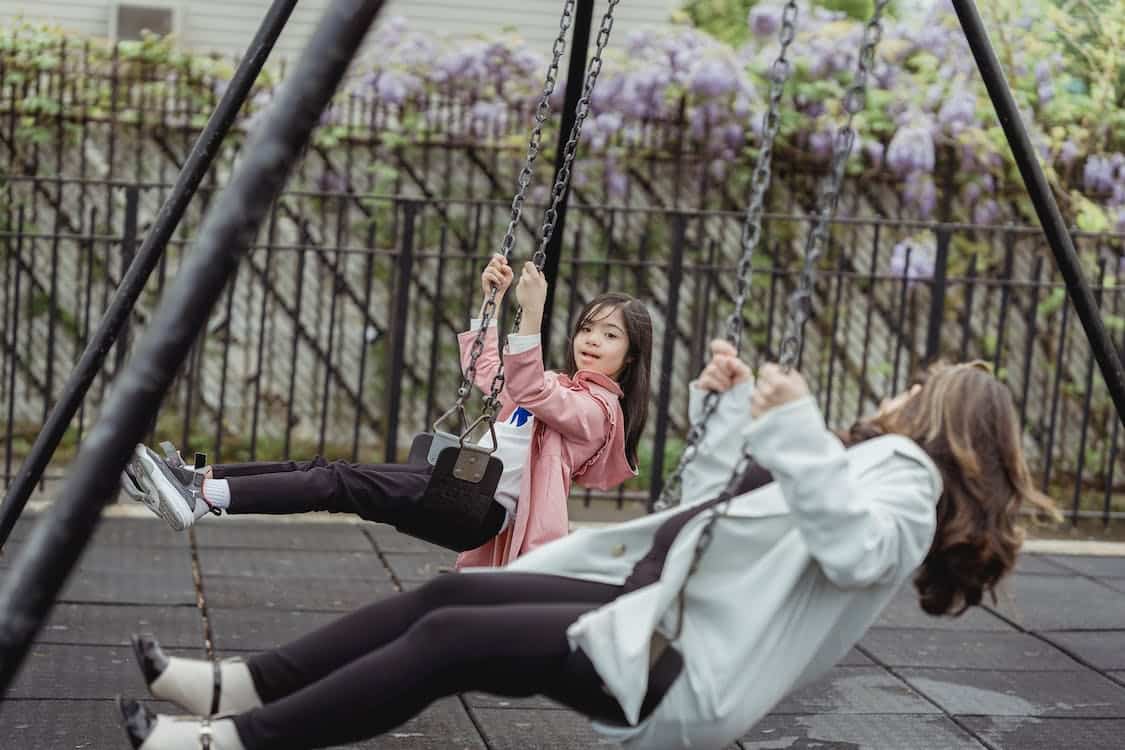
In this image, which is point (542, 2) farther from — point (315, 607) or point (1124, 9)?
point (315, 607)

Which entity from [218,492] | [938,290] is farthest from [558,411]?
[938,290]

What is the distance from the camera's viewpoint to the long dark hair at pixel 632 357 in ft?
12.2

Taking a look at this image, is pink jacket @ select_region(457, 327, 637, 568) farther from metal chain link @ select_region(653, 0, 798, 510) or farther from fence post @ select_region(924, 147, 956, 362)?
fence post @ select_region(924, 147, 956, 362)

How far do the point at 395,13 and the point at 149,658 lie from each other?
7506 millimetres

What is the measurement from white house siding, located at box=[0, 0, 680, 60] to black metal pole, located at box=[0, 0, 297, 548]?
19.4 feet

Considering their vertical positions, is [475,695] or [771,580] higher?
[771,580]

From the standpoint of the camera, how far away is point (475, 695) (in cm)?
414

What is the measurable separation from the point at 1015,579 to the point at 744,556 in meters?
3.74

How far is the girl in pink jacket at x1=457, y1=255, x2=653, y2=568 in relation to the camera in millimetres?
3467

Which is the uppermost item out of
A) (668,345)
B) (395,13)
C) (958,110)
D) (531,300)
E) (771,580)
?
(395,13)

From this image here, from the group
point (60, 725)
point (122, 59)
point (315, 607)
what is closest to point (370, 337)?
point (122, 59)

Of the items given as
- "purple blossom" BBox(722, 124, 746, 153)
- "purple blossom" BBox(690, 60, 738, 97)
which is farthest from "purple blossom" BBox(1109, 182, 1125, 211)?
"purple blossom" BBox(690, 60, 738, 97)

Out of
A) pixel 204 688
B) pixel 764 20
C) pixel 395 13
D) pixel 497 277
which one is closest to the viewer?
pixel 204 688

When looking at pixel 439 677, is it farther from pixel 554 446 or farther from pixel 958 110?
pixel 958 110
